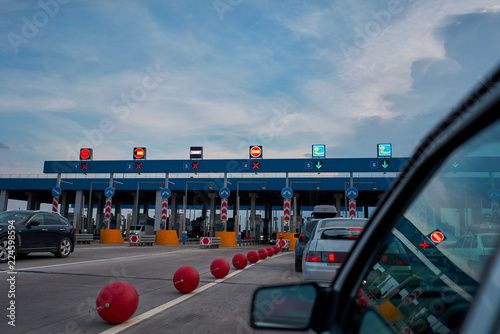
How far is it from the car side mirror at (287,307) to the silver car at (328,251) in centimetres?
496

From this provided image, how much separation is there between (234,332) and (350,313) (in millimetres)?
3787

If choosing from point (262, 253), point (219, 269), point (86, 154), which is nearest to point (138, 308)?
point (219, 269)

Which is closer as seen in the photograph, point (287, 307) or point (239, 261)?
point (287, 307)

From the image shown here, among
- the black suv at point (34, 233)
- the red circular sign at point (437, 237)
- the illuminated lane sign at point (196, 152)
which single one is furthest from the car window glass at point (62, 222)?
the illuminated lane sign at point (196, 152)

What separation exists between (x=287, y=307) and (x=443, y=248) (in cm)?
104

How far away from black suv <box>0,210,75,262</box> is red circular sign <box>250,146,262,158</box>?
59.1 feet

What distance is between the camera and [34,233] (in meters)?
12.8

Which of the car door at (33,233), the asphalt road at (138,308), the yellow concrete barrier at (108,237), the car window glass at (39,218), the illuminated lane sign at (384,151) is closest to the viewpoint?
the asphalt road at (138,308)

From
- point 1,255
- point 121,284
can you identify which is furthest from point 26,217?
point 121,284

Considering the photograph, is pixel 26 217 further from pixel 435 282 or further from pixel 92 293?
pixel 435 282

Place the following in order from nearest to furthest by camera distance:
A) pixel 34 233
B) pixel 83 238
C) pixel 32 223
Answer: pixel 32 223
pixel 34 233
pixel 83 238

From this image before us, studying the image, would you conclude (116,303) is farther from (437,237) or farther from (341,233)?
(437,237)

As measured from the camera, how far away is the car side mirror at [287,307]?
1.32m

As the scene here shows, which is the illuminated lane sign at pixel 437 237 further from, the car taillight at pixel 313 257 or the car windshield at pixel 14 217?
the car windshield at pixel 14 217
